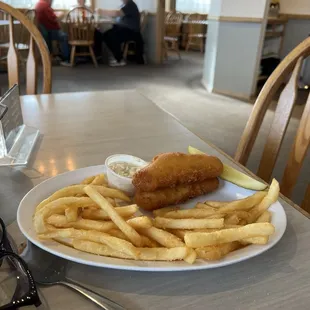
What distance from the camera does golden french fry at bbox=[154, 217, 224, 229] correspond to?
23.5 inches

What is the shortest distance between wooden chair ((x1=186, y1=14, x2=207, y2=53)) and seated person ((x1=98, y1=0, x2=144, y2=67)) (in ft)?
8.38

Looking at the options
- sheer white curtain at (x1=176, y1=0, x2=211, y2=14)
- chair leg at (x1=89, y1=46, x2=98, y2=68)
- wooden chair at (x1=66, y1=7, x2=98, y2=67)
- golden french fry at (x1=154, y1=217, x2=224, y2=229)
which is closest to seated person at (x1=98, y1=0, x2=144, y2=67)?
chair leg at (x1=89, y1=46, x2=98, y2=68)

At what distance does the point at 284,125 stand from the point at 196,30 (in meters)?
9.05

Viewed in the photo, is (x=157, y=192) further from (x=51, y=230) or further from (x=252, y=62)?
(x=252, y=62)

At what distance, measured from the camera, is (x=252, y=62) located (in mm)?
4660

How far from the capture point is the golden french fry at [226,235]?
56cm

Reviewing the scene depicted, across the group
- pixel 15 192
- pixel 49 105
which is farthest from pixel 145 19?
pixel 15 192

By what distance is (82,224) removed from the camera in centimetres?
61

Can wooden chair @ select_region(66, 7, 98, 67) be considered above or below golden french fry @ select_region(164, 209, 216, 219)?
above

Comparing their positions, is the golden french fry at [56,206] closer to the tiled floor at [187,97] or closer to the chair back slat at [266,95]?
the chair back slat at [266,95]

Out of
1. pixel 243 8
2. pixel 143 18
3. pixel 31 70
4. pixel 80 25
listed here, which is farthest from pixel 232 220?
pixel 143 18

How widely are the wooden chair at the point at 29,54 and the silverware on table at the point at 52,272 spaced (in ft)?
3.95

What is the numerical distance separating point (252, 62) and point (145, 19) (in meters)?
3.54

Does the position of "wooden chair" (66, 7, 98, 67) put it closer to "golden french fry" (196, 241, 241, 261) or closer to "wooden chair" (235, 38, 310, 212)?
"wooden chair" (235, 38, 310, 212)
